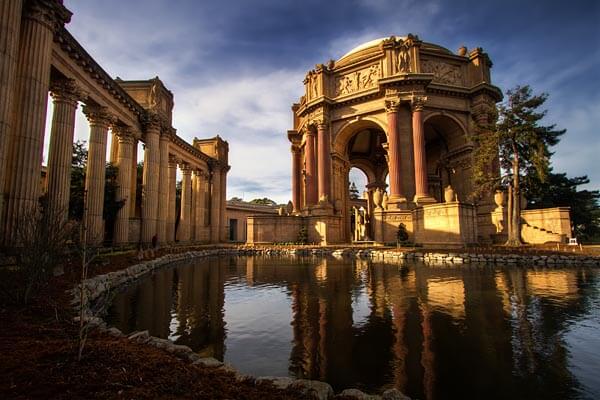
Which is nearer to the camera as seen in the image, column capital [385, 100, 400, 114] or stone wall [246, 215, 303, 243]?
column capital [385, 100, 400, 114]

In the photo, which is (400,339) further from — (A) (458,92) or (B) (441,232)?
(A) (458,92)

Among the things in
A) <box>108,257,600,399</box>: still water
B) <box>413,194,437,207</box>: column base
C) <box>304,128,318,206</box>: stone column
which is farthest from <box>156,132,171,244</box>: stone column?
<box>413,194,437,207</box>: column base

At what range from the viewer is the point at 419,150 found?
29.1 m

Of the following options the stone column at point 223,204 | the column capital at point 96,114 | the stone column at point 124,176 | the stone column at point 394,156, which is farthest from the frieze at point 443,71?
the column capital at point 96,114

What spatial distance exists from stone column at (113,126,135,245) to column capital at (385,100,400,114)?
77.6 ft

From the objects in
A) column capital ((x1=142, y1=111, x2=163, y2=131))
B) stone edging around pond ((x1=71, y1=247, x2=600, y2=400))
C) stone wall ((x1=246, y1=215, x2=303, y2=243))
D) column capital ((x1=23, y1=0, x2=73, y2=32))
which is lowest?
stone edging around pond ((x1=71, y1=247, x2=600, y2=400))

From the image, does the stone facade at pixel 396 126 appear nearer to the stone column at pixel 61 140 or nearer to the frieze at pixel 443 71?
the frieze at pixel 443 71

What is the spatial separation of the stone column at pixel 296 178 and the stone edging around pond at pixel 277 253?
17433 millimetres

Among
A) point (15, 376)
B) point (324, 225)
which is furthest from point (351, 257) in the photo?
point (15, 376)

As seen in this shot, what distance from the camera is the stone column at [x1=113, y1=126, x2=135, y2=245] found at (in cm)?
2253

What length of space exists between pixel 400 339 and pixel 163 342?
3.78 meters

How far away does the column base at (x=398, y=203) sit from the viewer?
91.2 ft

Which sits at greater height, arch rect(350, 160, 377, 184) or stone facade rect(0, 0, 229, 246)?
arch rect(350, 160, 377, 184)

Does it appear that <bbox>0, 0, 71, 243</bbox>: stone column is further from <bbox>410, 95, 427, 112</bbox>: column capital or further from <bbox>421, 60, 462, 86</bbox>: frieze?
<bbox>421, 60, 462, 86</bbox>: frieze
